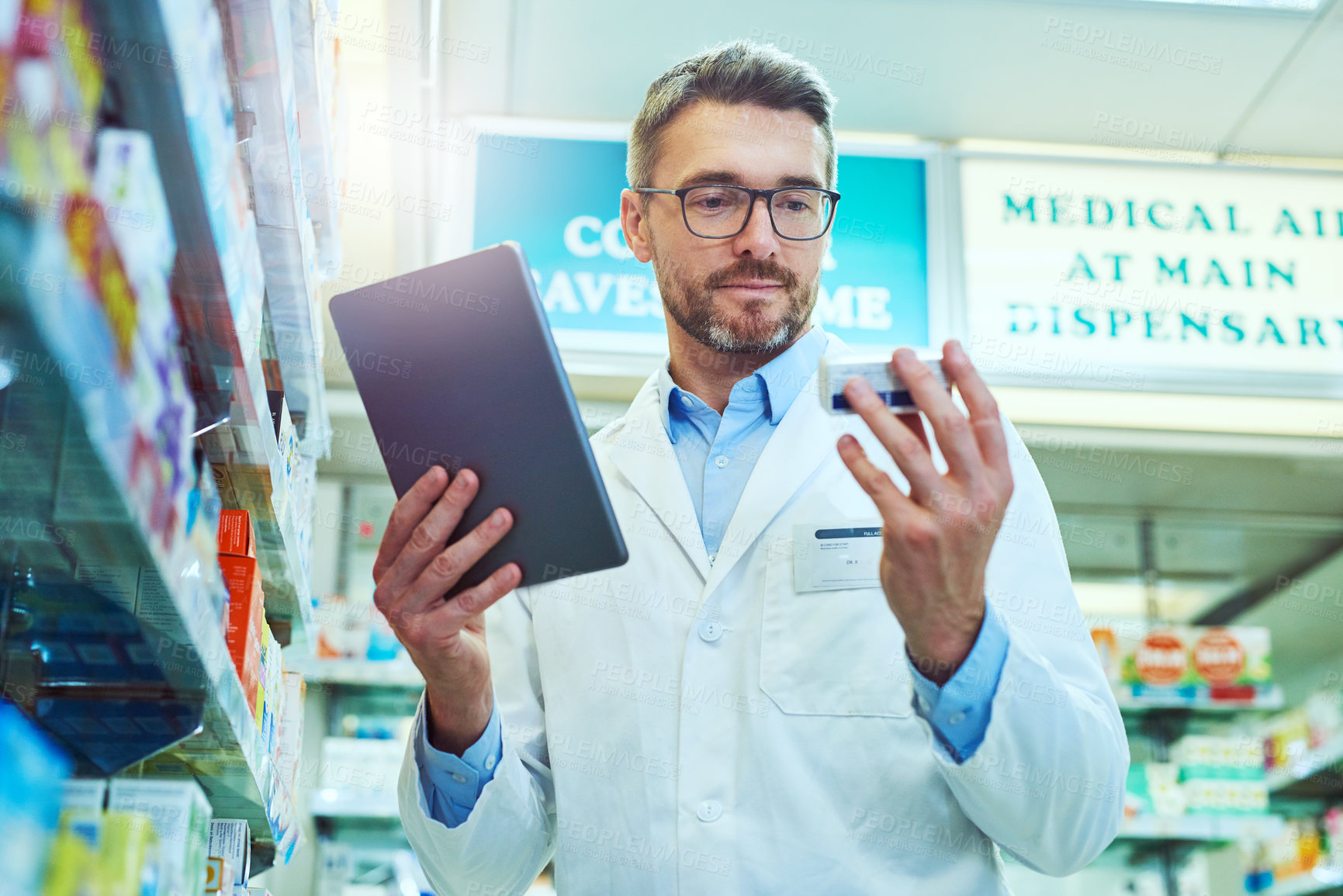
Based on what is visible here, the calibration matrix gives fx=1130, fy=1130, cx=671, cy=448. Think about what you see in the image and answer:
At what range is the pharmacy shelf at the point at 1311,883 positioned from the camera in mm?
4035

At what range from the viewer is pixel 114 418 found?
0.76 metres

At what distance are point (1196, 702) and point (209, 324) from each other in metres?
3.98

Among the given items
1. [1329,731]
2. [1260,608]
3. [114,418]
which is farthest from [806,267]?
[1260,608]

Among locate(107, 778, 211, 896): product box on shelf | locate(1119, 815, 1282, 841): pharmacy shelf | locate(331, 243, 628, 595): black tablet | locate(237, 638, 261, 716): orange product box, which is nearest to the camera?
locate(107, 778, 211, 896): product box on shelf

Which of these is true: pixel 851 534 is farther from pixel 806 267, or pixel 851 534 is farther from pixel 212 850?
pixel 212 850

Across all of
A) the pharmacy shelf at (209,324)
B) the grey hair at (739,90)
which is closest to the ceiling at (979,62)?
the grey hair at (739,90)

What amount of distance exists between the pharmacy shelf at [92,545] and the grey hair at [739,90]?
1.19 metres

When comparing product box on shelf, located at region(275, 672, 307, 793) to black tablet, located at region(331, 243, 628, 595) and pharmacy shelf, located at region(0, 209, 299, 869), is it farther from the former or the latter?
black tablet, located at region(331, 243, 628, 595)

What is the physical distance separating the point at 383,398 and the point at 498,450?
6.7 inches

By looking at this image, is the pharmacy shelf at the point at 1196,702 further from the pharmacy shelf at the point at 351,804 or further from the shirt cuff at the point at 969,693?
the shirt cuff at the point at 969,693

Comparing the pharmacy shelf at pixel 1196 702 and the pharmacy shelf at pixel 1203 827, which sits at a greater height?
the pharmacy shelf at pixel 1196 702

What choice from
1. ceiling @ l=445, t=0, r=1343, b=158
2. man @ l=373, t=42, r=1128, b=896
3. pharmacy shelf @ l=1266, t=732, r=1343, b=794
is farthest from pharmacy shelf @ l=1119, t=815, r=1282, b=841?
man @ l=373, t=42, r=1128, b=896

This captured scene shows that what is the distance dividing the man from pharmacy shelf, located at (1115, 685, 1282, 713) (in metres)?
2.85

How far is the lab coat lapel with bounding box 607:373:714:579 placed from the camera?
167 centimetres
